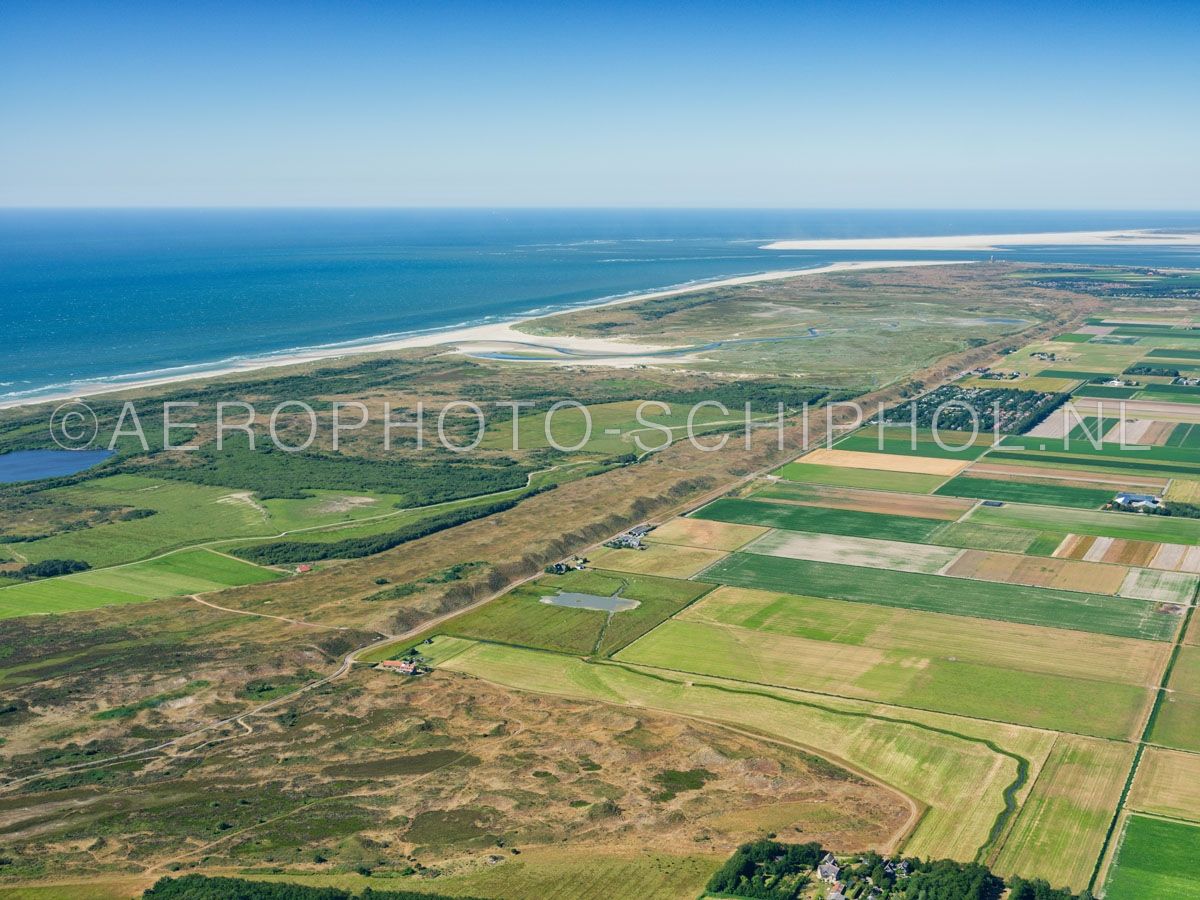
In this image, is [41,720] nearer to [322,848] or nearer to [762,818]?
[322,848]

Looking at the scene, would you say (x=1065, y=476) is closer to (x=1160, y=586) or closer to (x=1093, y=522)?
(x=1093, y=522)

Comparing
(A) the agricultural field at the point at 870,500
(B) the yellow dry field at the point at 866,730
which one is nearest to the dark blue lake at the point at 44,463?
(B) the yellow dry field at the point at 866,730

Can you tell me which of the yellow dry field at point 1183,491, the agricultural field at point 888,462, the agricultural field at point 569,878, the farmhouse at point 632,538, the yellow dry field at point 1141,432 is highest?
the yellow dry field at point 1141,432

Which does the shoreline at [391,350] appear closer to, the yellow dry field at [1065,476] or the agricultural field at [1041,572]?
the yellow dry field at [1065,476]

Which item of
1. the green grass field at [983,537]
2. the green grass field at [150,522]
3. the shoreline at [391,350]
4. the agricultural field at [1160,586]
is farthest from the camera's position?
the shoreline at [391,350]

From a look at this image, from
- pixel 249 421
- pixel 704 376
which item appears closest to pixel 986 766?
pixel 249 421

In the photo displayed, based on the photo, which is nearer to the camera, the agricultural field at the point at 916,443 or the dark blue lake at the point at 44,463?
the dark blue lake at the point at 44,463

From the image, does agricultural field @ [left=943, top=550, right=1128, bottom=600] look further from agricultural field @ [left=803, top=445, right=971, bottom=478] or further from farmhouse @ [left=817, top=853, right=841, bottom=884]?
farmhouse @ [left=817, top=853, right=841, bottom=884]
